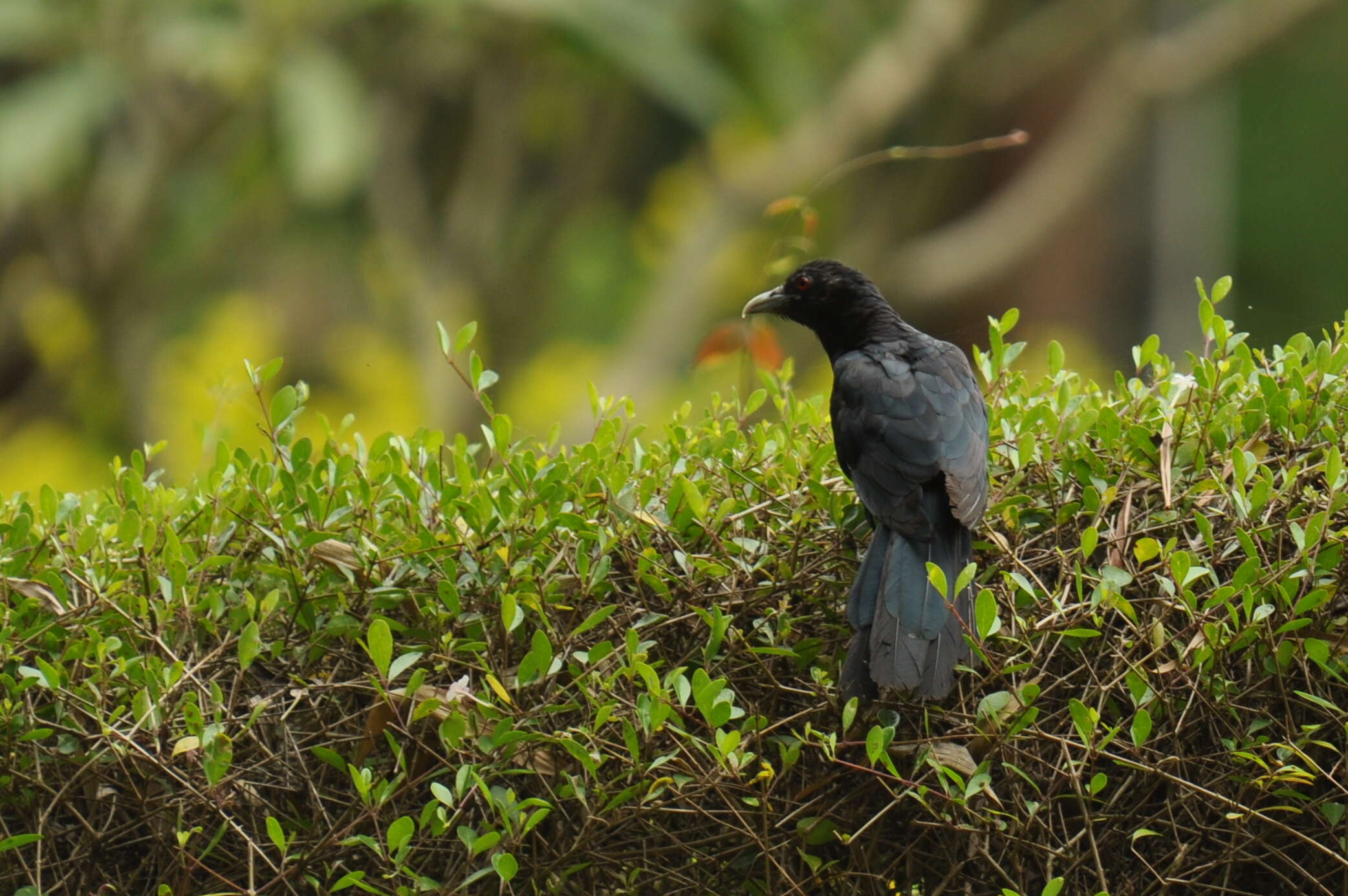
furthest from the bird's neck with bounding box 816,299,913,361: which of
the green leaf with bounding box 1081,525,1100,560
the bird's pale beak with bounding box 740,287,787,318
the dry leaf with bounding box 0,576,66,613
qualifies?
the dry leaf with bounding box 0,576,66,613

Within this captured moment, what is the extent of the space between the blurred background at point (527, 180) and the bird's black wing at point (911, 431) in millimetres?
5914

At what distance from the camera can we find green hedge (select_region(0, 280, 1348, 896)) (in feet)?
7.37

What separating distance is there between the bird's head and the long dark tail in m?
1.42

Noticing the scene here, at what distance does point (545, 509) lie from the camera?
252 centimetres

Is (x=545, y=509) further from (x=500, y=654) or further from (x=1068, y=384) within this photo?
(x=1068, y=384)

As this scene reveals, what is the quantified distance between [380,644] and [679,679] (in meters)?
0.47

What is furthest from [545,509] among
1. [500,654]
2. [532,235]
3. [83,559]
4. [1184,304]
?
[1184,304]

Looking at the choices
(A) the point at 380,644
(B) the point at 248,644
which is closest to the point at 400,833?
(A) the point at 380,644

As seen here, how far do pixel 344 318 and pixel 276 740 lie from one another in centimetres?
1618

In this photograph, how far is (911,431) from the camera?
3018mm

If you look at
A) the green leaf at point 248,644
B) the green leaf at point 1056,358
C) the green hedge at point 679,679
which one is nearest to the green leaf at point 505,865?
the green hedge at point 679,679

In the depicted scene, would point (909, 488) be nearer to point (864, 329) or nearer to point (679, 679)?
point (679, 679)

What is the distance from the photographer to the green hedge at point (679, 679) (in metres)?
2.25

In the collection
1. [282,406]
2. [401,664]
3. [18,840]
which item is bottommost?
[18,840]
